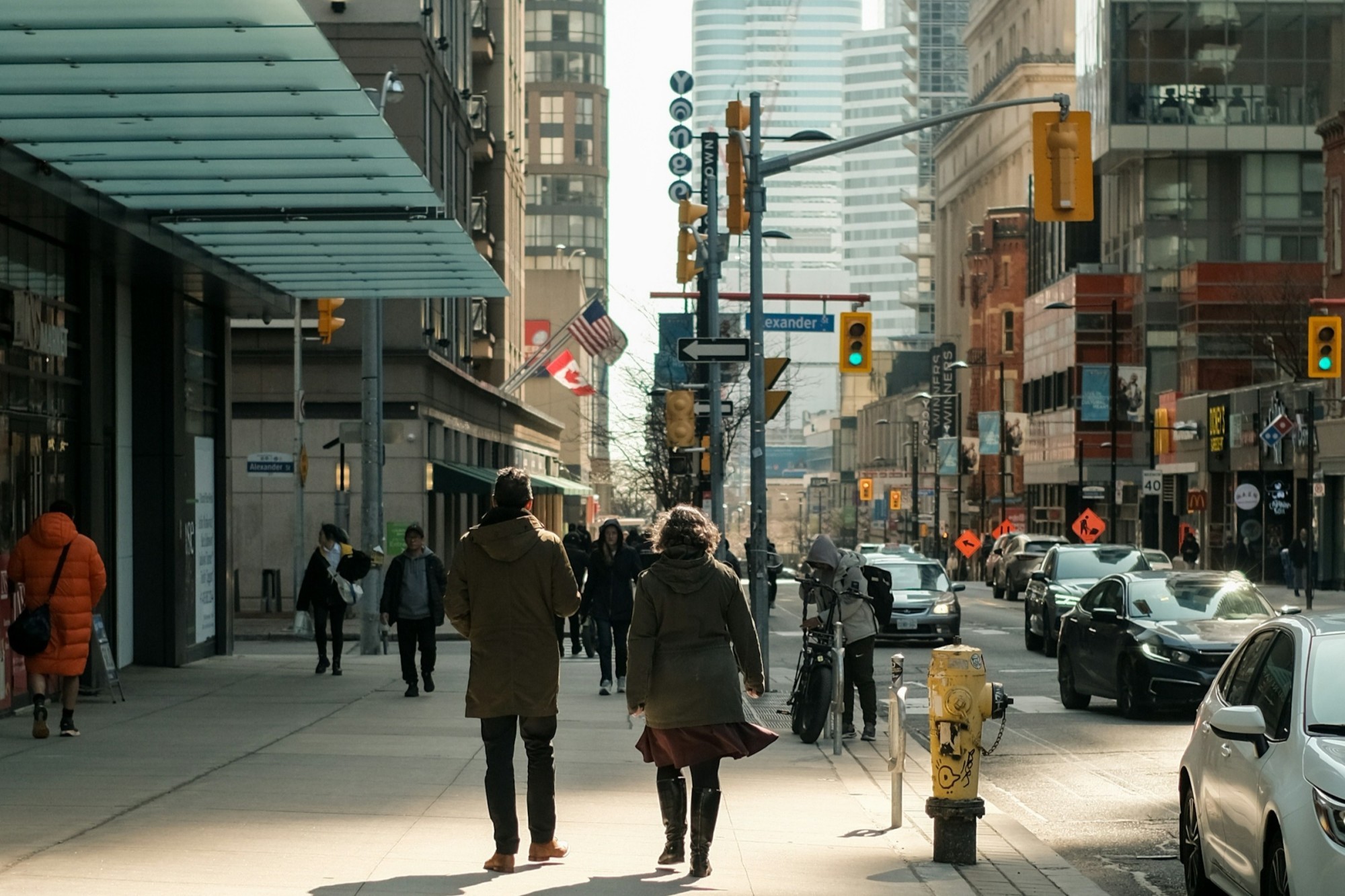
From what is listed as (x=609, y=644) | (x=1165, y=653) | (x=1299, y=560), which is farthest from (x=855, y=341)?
(x=1299, y=560)

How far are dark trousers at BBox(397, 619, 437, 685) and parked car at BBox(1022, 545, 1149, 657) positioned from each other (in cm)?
1031

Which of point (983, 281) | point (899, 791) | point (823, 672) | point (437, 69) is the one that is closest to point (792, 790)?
point (899, 791)

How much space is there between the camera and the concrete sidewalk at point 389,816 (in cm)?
895

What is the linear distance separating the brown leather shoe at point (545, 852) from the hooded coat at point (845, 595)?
6875 millimetres

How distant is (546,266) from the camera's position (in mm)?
162375

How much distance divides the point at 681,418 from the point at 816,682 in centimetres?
1000

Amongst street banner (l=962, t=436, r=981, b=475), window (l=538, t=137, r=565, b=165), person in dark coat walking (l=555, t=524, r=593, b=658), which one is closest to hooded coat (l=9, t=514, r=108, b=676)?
person in dark coat walking (l=555, t=524, r=593, b=658)

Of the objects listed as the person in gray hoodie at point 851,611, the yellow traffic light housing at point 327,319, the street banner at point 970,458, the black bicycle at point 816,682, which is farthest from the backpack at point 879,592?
the street banner at point 970,458

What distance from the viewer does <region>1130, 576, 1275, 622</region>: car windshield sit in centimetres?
1875

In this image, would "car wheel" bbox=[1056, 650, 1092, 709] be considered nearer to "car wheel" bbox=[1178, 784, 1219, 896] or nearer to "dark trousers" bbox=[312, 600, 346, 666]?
"dark trousers" bbox=[312, 600, 346, 666]

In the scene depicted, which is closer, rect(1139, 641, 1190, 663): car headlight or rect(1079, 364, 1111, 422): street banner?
rect(1139, 641, 1190, 663): car headlight

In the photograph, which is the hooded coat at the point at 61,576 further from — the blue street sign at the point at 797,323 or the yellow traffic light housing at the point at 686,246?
the yellow traffic light housing at the point at 686,246

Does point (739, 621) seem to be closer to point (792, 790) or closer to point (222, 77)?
point (792, 790)

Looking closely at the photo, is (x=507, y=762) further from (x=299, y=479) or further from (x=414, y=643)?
(x=299, y=479)
